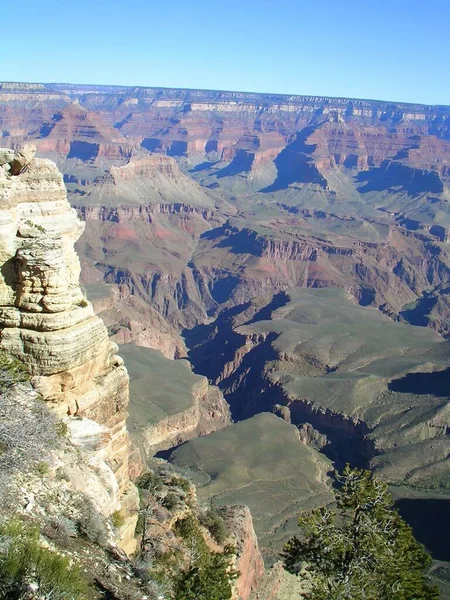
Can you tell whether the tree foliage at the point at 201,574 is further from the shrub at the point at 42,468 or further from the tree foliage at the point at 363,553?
the shrub at the point at 42,468

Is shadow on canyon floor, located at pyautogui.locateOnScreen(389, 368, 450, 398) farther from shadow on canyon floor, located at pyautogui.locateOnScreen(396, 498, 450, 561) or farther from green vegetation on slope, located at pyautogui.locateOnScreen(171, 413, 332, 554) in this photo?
shadow on canyon floor, located at pyautogui.locateOnScreen(396, 498, 450, 561)

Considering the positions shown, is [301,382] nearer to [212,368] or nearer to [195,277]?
[212,368]

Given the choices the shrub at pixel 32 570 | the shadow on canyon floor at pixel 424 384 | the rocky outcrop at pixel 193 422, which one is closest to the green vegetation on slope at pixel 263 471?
the rocky outcrop at pixel 193 422

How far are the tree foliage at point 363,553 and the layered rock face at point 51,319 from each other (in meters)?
5.52

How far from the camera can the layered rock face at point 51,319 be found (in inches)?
642

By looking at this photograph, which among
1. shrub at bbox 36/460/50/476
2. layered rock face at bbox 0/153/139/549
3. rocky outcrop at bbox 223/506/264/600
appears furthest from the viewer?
rocky outcrop at bbox 223/506/264/600

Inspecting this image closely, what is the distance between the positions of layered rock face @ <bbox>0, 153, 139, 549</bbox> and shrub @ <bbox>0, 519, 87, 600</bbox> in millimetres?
6006

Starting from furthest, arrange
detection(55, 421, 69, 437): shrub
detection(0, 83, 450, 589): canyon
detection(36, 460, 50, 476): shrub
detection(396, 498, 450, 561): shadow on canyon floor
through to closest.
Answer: detection(0, 83, 450, 589): canyon, detection(396, 498, 450, 561): shadow on canyon floor, detection(55, 421, 69, 437): shrub, detection(36, 460, 50, 476): shrub

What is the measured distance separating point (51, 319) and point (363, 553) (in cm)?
1088

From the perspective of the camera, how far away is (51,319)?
1644 centimetres

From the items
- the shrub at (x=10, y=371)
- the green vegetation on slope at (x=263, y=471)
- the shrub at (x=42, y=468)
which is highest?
the shrub at (x=10, y=371)

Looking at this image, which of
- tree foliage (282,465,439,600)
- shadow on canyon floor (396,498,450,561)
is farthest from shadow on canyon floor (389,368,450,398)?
tree foliage (282,465,439,600)

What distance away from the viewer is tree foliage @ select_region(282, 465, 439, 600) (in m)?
15.4

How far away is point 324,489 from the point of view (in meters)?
Answer: 43.2
